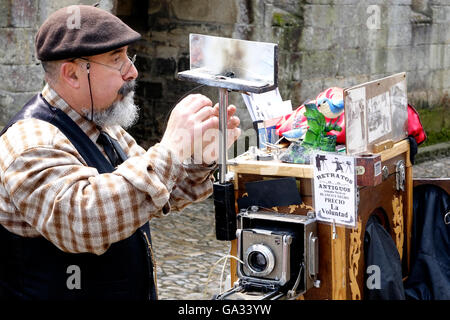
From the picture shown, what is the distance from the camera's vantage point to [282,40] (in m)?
7.39

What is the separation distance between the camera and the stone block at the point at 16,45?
5.81m

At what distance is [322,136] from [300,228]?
1.26 feet

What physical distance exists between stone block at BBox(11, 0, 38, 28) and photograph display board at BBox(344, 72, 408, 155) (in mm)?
3582

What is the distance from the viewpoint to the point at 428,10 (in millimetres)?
9508

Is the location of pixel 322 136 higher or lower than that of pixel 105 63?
lower

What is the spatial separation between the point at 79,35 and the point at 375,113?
113cm

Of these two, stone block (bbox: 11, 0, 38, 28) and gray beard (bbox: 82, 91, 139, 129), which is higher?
stone block (bbox: 11, 0, 38, 28)

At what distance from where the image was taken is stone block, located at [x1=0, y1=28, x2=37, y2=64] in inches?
229

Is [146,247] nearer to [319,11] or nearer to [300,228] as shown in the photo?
[300,228]

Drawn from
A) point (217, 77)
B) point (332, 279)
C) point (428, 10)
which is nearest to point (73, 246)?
point (217, 77)

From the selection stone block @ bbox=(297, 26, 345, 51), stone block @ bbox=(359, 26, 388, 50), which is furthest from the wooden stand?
stone block @ bbox=(359, 26, 388, 50)

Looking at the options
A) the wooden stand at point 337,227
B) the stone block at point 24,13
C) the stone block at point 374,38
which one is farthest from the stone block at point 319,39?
the wooden stand at point 337,227

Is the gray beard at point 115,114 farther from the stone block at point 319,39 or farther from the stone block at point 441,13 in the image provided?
the stone block at point 441,13

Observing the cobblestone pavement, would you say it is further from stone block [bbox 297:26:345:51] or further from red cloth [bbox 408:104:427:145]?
stone block [bbox 297:26:345:51]
